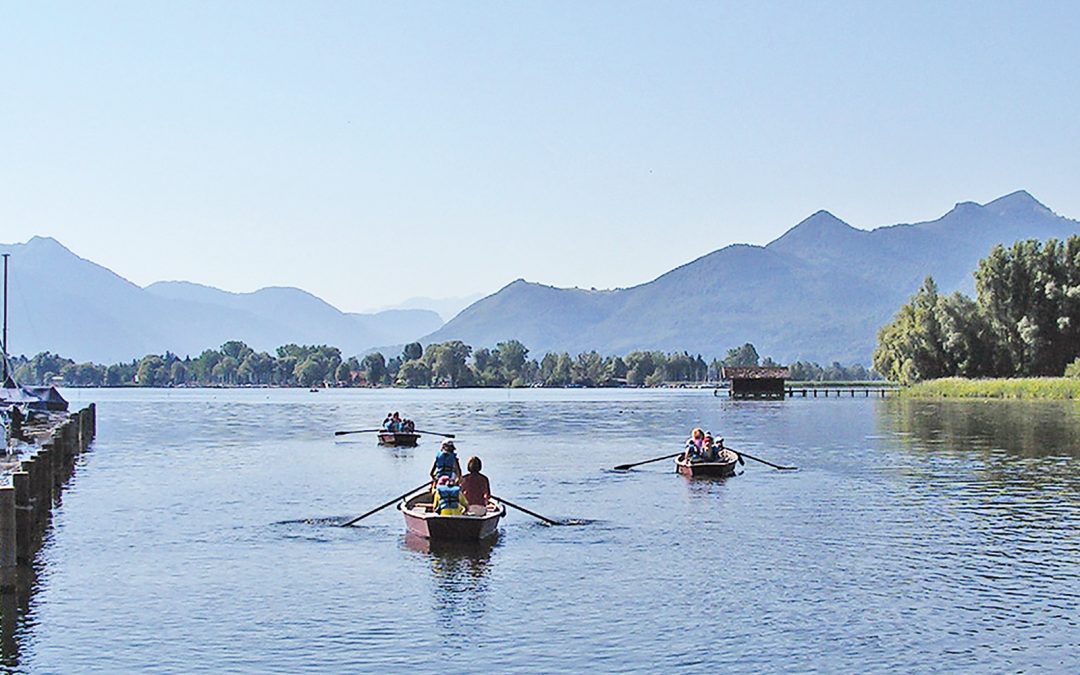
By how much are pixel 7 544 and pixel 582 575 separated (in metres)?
12.9

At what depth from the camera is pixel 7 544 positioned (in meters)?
29.9

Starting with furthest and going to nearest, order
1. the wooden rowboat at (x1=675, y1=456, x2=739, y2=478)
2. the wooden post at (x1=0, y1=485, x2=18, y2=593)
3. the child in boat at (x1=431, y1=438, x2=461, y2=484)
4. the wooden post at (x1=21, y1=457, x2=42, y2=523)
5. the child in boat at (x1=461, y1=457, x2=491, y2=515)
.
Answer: the wooden rowboat at (x1=675, y1=456, x2=739, y2=478)
the child in boat at (x1=431, y1=438, x2=461, y2=484)
the wooden post at (x1=21, y1=457, x2=42, y2=523)
the child in boat at (x1=461, y1=457, x2=491, y2=515)
the wooden post at (x1=0, y1=485, x2=18, y2=593)

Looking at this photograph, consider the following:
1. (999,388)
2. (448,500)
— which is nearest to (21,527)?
(448,500)

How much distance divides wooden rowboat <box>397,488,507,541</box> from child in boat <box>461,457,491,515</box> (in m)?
0.25

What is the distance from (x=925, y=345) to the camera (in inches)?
6668

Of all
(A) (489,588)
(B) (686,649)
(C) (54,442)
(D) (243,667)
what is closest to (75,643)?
(D) (243,667)

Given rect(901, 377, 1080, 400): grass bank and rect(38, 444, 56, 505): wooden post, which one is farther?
rect(901, 377, 1080, 400): grass bank

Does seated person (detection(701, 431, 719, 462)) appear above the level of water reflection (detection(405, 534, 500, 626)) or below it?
above

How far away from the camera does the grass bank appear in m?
141

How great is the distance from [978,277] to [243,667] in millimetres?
148281

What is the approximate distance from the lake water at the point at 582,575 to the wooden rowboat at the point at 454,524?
0.49 m

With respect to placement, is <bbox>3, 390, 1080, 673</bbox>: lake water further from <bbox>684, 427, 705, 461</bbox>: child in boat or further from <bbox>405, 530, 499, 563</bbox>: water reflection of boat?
<bbox>684, 427, 705, 461</bbox>: child in boat

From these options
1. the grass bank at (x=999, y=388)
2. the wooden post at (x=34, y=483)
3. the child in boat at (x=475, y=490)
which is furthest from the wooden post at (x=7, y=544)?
the grass bank at (x=999, y=388)

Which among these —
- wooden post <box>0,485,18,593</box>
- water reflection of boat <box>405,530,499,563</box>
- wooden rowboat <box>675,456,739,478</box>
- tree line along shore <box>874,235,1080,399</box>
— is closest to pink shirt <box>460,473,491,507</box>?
water reflection of boat <box>405,530,499,563</box>
